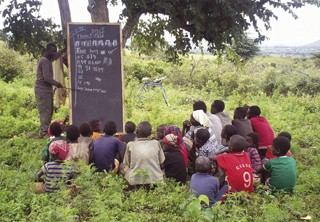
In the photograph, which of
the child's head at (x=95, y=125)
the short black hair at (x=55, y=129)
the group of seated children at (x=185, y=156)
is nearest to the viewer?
the group of seated children at (x=185, y=156)

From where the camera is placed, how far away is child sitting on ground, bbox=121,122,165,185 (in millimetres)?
5312

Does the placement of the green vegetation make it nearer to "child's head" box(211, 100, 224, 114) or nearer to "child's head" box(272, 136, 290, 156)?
"child's head" box(272, 136, 290, 156)

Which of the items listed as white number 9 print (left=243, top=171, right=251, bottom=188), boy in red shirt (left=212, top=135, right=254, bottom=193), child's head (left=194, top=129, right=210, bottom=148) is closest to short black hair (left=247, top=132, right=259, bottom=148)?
child's head (left=194, top=129, right=210, bottom=148)

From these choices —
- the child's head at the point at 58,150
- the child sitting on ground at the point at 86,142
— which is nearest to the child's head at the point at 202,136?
the child sitting on ground at the point at 86,142

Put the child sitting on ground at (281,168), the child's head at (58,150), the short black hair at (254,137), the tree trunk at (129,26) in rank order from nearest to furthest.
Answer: the child's head at (58,150) → the child sitting on ground at (281,168) → the short black hair at (254,137) → the tree trunk at (129,26)

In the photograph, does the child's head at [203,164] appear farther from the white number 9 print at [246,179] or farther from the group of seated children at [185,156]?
the white number 9 print at [246,179]

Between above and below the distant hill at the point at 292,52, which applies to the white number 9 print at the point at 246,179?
below

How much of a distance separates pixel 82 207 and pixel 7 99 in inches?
320

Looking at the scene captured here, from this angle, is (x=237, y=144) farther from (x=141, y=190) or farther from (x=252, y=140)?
(x=141, y=190)

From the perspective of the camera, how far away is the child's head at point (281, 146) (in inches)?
216

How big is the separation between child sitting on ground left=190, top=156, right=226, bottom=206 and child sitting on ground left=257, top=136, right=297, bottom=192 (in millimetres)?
1061

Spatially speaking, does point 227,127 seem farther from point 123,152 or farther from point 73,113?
point 73,113

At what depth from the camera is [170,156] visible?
564 cm

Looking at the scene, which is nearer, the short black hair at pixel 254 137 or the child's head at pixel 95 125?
the short black hair at pixel 254 137
